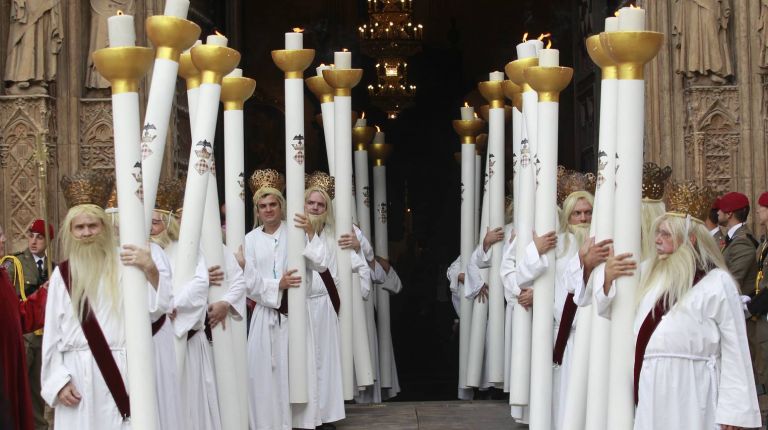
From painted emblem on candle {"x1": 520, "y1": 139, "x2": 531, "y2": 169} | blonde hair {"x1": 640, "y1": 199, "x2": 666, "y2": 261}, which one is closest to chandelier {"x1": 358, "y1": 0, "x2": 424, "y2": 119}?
painted emblem on candle {"x1": 520, "y1": 139, "x2": 531, "y2": 169}

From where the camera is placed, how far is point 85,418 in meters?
7.16

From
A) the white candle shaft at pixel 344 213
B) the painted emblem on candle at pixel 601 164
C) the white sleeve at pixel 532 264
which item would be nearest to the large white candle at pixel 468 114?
the white candle shaft at pixel 344 213

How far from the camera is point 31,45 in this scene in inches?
500

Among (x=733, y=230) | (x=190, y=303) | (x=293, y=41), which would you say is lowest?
(x=190, y=303)

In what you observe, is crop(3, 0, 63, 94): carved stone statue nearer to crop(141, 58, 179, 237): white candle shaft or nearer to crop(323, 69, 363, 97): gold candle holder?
crop(323, 69, 363, 97): gold candle holder

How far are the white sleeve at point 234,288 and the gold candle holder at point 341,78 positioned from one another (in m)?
2.44

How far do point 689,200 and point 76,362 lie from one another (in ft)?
10.2

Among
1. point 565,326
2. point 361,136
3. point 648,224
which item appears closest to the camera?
point 648,224

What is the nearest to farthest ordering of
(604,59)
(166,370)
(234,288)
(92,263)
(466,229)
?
(604,59), (92,263), (166,370), (234,288), (466,229)

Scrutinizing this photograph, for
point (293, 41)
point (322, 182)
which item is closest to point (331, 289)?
point (322, 182)

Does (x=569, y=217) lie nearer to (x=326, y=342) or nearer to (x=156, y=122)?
(x=326, y=342)

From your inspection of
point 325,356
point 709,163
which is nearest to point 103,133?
point 325,356

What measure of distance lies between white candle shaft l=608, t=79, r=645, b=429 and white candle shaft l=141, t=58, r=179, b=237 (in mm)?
2218

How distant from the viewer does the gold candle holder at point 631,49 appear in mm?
6648
